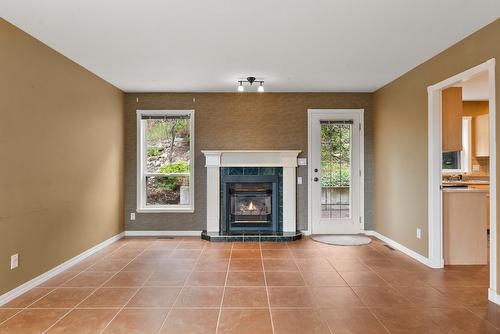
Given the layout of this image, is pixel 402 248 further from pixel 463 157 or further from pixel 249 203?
pixel 463 157

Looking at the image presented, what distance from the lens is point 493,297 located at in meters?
2.89

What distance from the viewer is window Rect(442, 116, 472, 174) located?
21.2 feet

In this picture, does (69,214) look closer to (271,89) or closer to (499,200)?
(271,89)

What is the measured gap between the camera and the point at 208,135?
5707mm

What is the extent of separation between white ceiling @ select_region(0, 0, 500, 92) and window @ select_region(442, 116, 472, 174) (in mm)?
2941

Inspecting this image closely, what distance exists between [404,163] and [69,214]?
450 centimetres

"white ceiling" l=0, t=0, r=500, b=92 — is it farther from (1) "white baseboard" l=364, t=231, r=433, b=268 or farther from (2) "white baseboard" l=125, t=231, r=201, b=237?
(2) "white baseboard" l=125, t=231, r=201, b=237

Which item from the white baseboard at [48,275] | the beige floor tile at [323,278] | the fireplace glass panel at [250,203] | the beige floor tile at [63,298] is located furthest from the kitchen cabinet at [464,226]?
the white baseboard at [48,275]

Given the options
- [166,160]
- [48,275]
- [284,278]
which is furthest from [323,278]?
[166,160]

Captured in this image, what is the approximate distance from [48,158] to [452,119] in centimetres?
483

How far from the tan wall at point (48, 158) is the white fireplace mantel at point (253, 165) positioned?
161 centimetres

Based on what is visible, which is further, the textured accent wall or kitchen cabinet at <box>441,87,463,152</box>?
the textured accent wall

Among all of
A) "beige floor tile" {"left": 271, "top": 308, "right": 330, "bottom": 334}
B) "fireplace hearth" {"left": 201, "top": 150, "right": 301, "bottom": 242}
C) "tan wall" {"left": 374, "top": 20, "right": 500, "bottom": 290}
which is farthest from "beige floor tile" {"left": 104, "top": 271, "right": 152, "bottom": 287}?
"tan wall" {"left": 374, "top": 20, "right": 500, "bottom": 290}

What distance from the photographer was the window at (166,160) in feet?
18.8
